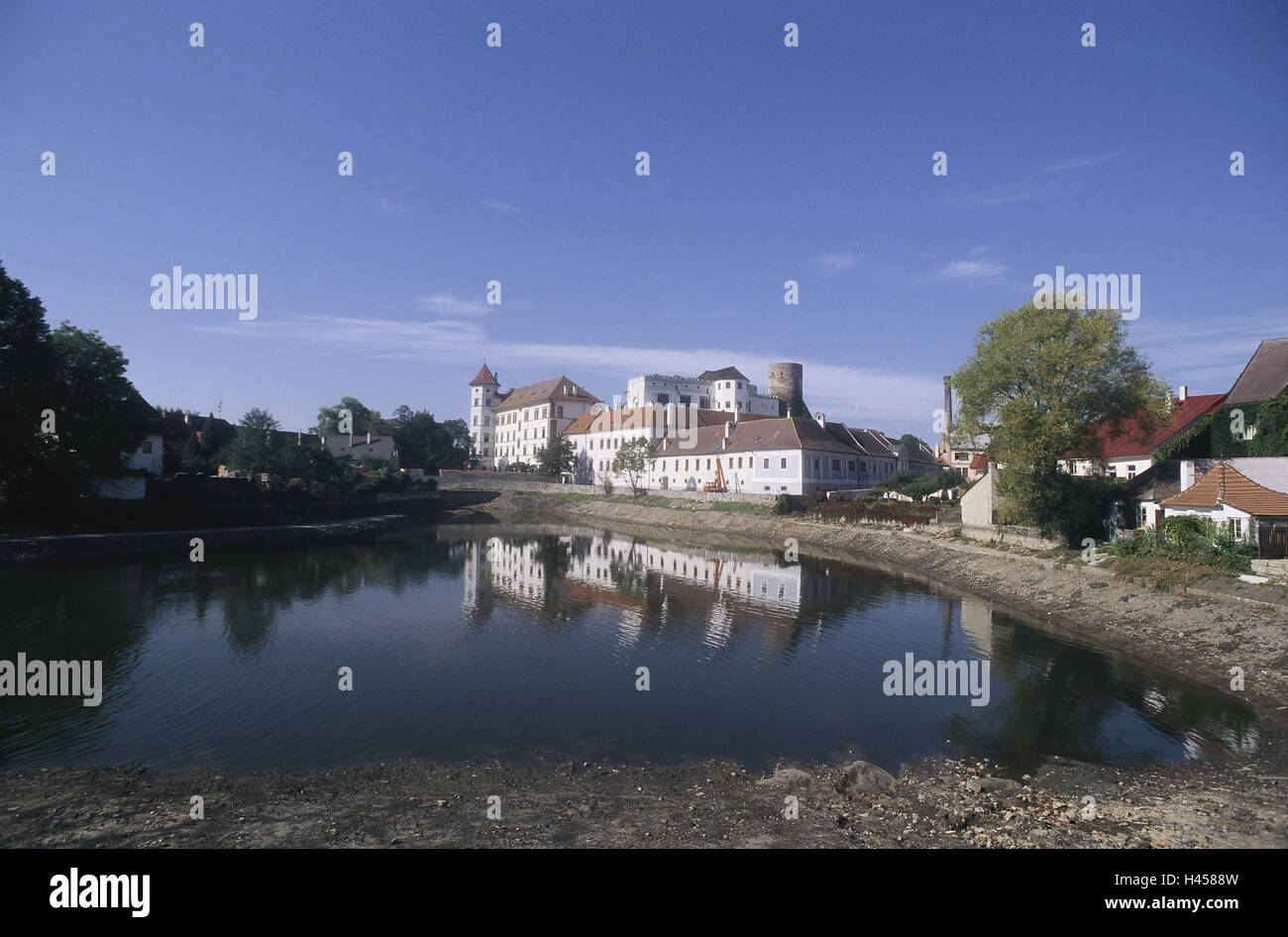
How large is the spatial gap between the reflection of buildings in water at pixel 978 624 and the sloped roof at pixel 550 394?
83.6m

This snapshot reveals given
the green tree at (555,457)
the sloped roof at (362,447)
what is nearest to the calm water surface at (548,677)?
the sloped roof at (362,447)

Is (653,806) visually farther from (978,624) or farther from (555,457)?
(555,457)

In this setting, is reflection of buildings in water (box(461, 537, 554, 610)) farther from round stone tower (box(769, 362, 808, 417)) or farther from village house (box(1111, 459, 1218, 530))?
round stone tower (box(769, 362, 808, 417))

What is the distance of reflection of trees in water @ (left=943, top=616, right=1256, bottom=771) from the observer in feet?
45.1

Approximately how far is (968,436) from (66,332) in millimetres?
50505

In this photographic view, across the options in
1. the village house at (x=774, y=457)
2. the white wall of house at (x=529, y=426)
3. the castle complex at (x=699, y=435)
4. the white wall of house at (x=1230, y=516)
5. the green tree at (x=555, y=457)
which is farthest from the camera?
the white wall of house at (x=529, y=426)

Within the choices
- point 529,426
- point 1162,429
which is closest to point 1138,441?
point 1162,429

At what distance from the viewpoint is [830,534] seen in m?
50.1

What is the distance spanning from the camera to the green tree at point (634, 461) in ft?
259

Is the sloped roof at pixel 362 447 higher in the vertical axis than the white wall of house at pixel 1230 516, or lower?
higher

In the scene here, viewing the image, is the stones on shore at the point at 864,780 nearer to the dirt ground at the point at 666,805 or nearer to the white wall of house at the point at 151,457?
the dirt ground at the point at 666,805
